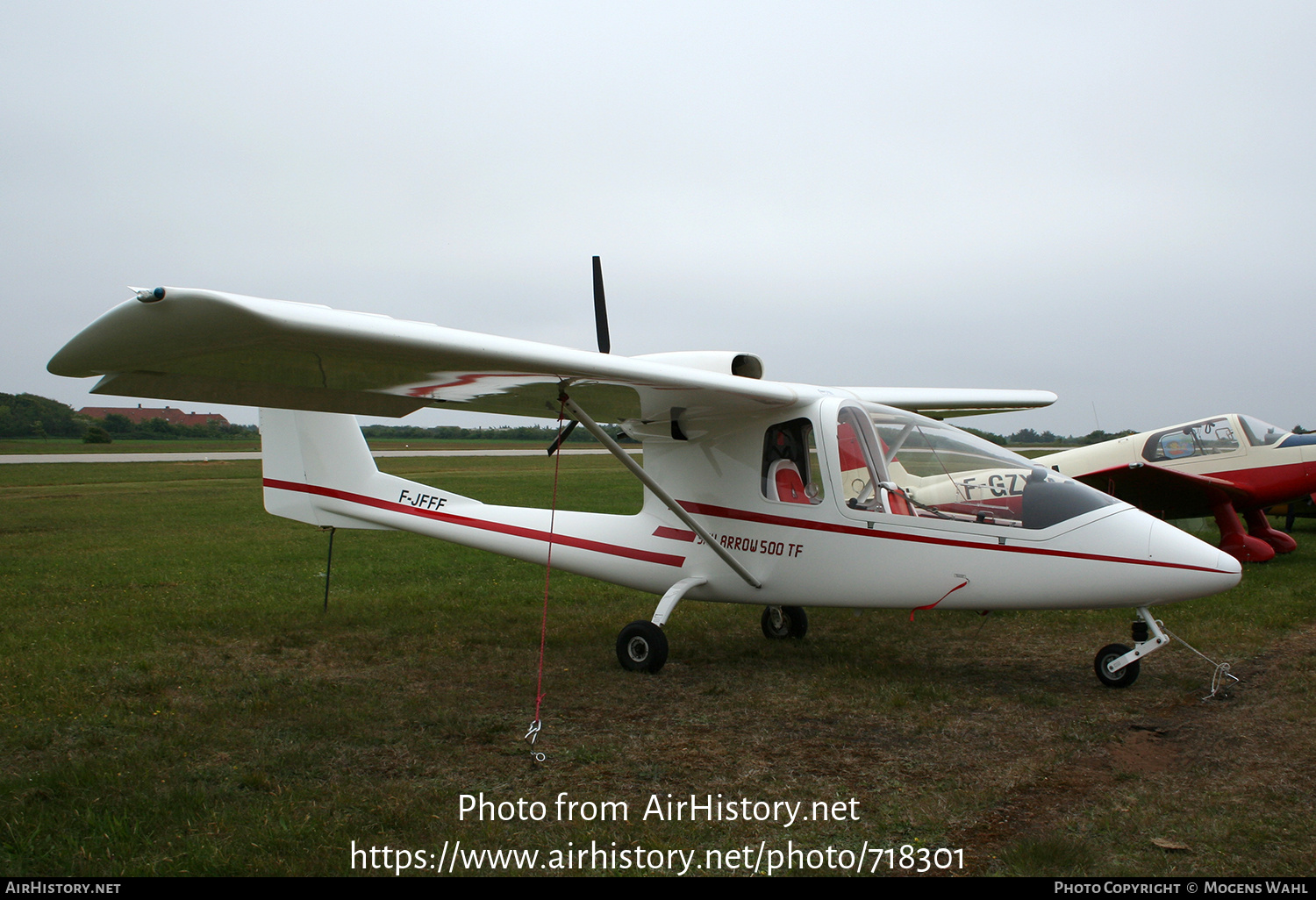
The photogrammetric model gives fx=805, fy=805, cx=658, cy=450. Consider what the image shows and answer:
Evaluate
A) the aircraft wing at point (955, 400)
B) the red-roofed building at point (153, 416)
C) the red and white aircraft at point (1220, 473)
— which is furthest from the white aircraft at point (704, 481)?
the red-roofed building at point (153, 416)

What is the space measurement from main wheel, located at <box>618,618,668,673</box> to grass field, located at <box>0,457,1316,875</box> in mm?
150

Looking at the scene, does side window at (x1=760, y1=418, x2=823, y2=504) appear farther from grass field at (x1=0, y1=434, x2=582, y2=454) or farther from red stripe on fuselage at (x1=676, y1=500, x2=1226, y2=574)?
grass field at (x1=0, y1=434, x2=582, y2=454)

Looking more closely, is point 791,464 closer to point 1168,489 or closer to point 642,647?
point 642,647

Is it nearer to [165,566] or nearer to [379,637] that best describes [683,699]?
[379,637]

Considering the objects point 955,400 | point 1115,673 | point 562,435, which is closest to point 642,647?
point 562,435

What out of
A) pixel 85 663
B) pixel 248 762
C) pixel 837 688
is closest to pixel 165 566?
pixel 85 663

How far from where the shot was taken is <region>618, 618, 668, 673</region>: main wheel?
609cm

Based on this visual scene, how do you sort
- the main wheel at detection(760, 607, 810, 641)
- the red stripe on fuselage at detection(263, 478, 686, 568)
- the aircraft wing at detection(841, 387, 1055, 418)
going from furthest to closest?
1. the aircraft wing at detection(841, 387, 1055, 418)
2. the main wheel at detection(760, 607, 810, 641)
3. the red stripe on fuselage at detection(263, 478, 686, 568)

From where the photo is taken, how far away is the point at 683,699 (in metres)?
5.53

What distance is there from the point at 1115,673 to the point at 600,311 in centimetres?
528

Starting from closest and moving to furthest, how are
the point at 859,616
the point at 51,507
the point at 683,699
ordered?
the point at 683,699 < the point at 859,616 < the point at 51,507

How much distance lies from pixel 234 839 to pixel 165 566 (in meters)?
9.65

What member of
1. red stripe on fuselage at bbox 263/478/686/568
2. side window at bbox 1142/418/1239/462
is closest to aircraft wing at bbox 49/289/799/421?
red stripe on fuselage at bbox 263/478/686/568

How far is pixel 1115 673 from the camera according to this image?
5.40 meters
